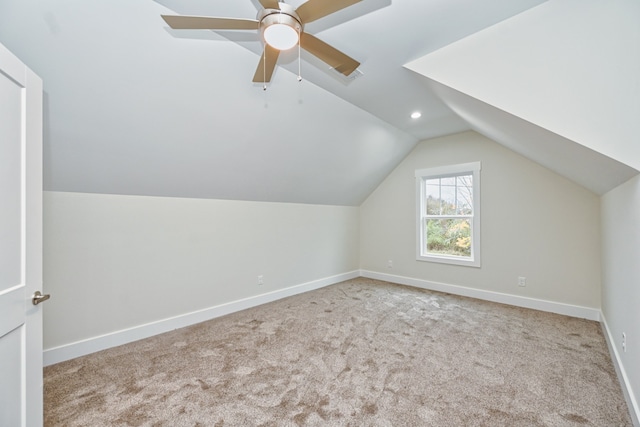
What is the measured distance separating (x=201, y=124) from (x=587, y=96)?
278cm

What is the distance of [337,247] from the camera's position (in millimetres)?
5043

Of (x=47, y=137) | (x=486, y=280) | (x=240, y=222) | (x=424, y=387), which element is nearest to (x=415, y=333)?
(x=424, y=387)

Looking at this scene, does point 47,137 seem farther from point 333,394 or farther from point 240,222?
point 333,394

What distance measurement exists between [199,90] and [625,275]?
11.6ft

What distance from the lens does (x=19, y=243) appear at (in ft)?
4.13

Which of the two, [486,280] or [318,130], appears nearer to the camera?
[318,130]

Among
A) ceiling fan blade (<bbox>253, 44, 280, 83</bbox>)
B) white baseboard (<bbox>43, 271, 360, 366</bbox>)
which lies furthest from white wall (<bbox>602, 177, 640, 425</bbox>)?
white baseboard (<bbox>43, 271, 360, 366</bbox>)

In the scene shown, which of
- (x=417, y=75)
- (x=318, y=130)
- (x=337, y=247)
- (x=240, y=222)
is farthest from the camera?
(x=337, y=247)

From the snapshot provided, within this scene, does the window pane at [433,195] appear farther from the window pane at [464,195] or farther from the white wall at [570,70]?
the white wall at [570,70]

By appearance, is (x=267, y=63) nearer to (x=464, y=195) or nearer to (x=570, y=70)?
(x=570, y=70)

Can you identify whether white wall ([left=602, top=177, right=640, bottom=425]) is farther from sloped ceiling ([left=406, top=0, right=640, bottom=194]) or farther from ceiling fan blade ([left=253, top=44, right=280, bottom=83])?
ceiling fan blade ([left=253, top=44, right=280, bottom=83])

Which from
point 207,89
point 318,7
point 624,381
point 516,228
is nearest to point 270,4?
point 318,7

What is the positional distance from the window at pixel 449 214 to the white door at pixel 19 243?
453cm

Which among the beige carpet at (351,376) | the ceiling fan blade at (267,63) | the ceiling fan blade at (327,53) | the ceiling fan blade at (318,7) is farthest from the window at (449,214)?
the ceiling fan blade at (318,7)
